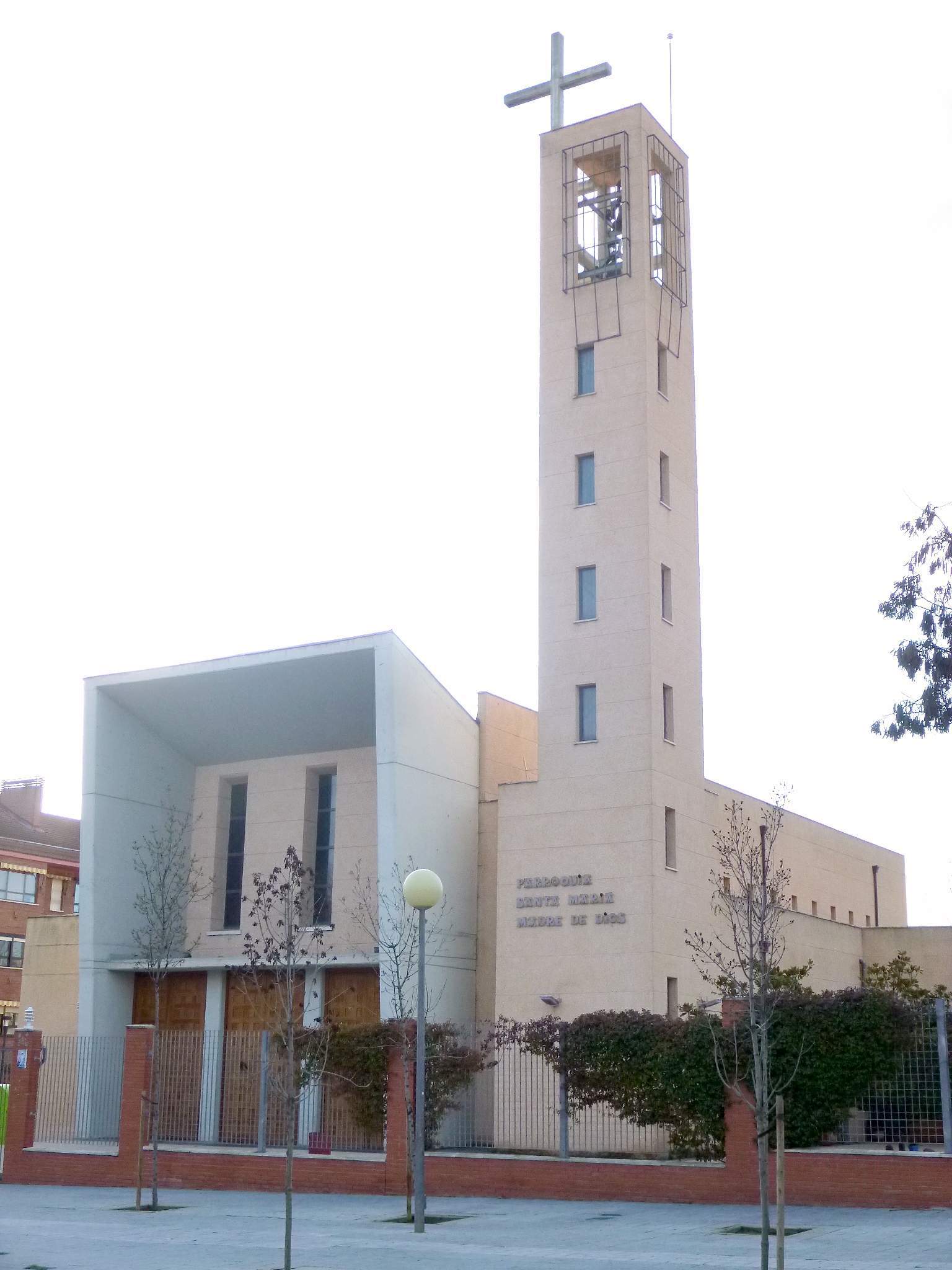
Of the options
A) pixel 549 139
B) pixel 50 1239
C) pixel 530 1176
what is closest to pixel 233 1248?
pixel 50 1239

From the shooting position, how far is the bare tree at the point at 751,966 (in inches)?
544

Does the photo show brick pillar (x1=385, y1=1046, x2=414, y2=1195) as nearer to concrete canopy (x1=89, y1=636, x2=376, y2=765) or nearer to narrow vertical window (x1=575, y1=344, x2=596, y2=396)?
concrete canopy (x1=89, y1=636, x2=376, y2=765)

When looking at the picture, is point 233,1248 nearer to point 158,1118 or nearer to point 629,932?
point 158,1118

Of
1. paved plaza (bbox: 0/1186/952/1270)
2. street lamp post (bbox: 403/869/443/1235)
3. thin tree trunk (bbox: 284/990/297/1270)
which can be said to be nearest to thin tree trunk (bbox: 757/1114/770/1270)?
paved plaza (bbox: 0/1186/952/1270)

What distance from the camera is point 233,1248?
706 inches

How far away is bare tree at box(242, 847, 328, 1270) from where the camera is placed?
1617cm

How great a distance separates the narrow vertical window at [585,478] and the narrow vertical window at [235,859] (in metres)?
11.1

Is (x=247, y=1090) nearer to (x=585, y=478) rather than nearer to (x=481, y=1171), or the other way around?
(x=481, y=1171)

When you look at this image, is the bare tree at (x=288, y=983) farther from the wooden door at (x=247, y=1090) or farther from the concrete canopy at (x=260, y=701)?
the concrete canopy at (x=260, y=701)

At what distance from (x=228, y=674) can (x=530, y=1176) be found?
14019mm

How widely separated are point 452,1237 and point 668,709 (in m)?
14.1

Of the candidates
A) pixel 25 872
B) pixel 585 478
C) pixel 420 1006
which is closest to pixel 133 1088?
pixel 420 1006

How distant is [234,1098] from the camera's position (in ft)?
86.2

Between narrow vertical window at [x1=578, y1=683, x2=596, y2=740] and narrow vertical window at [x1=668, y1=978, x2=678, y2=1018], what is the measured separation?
5150 mm
